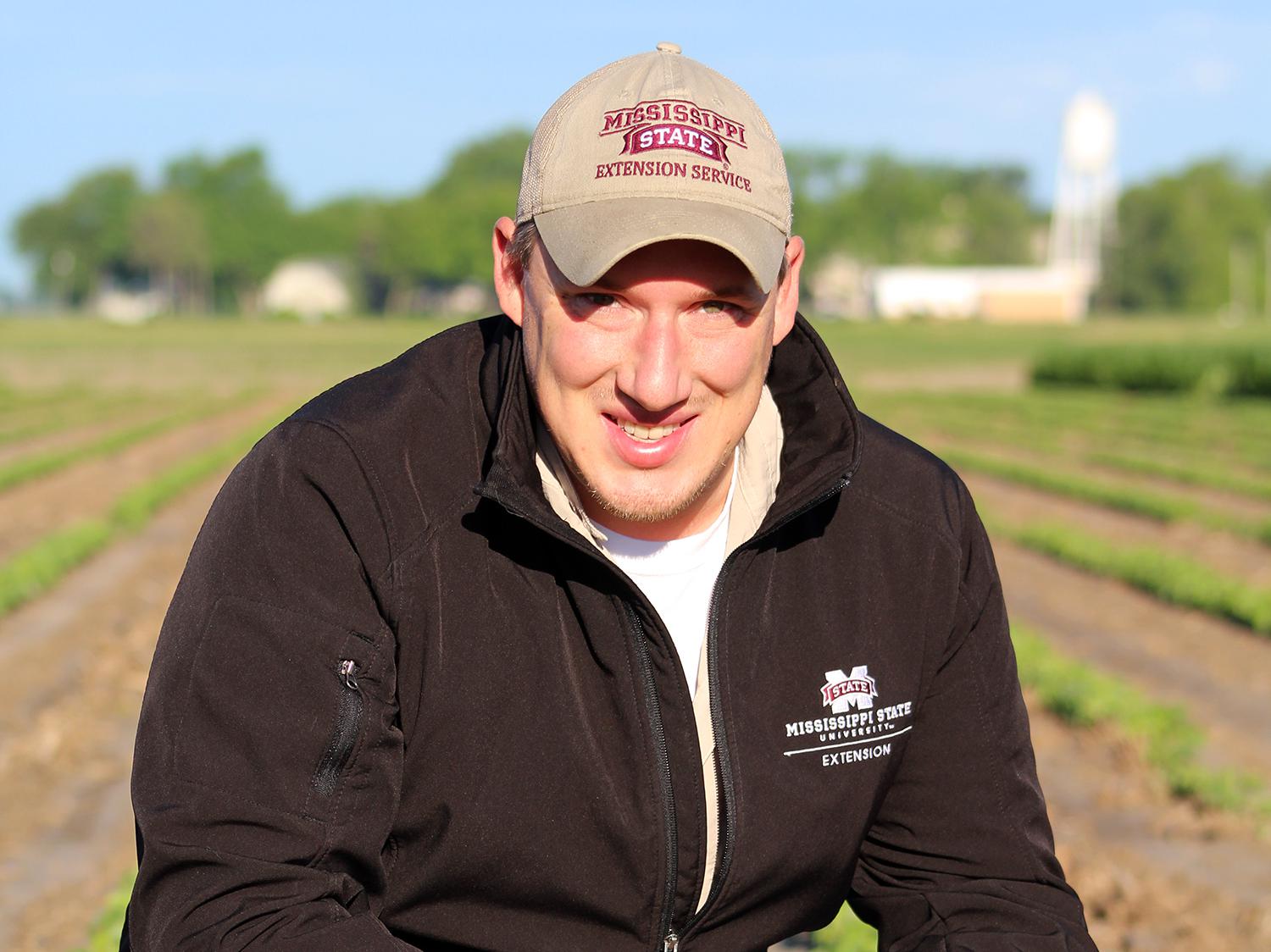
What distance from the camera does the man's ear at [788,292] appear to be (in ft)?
7.45

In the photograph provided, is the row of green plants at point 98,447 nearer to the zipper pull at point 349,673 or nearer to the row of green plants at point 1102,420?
the row of green plants at point 1102,420

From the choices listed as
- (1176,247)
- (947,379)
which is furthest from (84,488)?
(1176,247)

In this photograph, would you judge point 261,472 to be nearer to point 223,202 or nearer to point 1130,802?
point 1130,802

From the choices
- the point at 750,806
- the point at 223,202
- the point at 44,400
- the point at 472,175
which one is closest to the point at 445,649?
the point at 750,806

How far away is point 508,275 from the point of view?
89.3 inches

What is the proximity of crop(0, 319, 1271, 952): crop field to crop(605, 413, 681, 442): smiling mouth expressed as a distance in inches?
77.8

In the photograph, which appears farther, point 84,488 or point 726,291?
point 84,488

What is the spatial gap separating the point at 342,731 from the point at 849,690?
0.74 metres

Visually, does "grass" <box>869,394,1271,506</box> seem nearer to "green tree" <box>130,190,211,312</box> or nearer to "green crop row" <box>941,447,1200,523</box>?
"green crop row" <box>941,447,1200,523</box>

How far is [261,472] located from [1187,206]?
9358 centimetres

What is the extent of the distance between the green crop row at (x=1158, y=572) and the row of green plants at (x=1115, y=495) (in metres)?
0.91

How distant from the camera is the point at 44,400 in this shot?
2650 cm

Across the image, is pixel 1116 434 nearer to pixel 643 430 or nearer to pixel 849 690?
pixel 849 690

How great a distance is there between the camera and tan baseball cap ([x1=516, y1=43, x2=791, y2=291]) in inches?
80.4
